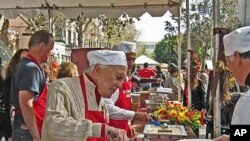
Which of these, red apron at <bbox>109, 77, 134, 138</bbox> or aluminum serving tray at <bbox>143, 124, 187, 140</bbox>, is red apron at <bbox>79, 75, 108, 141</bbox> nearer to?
aluminum serving tray at <bbox>143, 124, 187, 140</bbox>

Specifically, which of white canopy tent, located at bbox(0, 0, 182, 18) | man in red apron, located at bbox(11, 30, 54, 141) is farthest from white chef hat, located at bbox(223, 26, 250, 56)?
white canopy tent, located at bbox(0, 0, 182, 18)

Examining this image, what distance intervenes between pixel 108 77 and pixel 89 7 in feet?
19.5

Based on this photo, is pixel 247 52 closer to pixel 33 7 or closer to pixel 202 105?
pixel 202 105

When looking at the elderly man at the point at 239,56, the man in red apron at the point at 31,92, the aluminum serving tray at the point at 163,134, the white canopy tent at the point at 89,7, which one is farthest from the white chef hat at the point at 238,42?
the white canopy tent at the point at 89,7

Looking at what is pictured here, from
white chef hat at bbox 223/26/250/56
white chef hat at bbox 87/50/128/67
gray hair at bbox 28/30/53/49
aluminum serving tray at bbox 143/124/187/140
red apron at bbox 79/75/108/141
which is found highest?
gray hair at bbox 28/30/53/49

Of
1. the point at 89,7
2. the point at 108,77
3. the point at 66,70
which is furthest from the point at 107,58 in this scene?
the point at 89,7

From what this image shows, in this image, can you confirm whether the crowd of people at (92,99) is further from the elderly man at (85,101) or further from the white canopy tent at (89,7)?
the white canopy tent at (89,7)

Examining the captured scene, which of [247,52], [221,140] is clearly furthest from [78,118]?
[247,52]

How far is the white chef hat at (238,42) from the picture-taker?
2041 mm

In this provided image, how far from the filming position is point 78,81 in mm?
2459

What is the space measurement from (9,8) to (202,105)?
3.83 meters

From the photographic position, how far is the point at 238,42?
207cm

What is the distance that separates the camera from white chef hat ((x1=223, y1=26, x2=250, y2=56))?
2.04m

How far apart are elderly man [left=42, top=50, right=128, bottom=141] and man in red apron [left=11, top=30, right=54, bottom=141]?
1.16 metres
